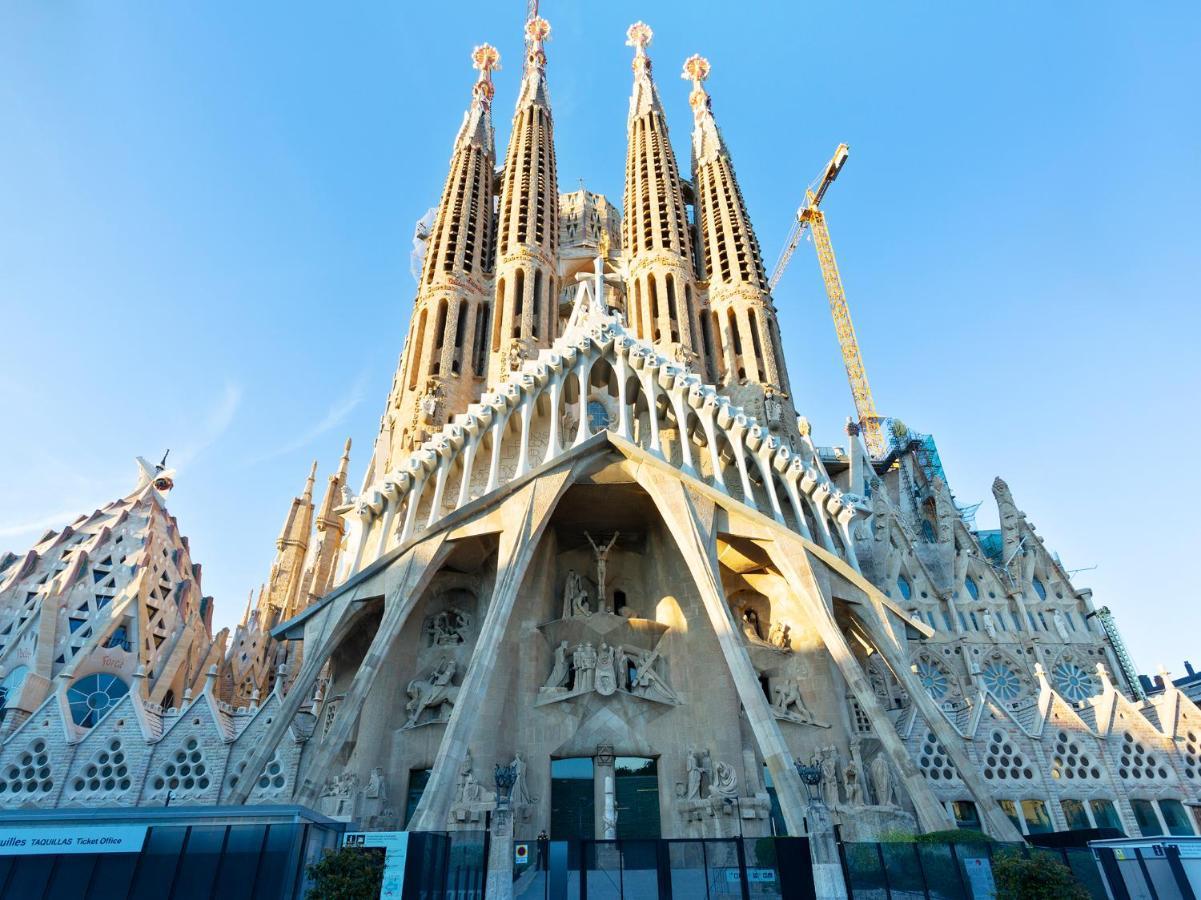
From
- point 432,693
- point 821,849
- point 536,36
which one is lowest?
point 821,849

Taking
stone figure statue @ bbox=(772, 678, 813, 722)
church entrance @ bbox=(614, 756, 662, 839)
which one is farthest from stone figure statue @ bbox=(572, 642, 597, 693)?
stone figure statue @ bbox=(772, 678, 813, 722)

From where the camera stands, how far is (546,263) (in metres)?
31.3

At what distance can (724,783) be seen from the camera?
662 inches

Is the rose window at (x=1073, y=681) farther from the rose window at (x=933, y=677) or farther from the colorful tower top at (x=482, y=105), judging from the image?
the colorful tower top at (x=482, y=105)

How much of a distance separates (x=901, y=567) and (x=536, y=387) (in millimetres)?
18670

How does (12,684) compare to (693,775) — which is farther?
(12,684)

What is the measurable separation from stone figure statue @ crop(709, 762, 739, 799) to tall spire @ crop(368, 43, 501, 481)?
47.3 feet

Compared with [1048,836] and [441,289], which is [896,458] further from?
[1048,836]

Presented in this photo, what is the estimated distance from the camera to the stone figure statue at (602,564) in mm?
20359

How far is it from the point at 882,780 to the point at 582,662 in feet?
26.3

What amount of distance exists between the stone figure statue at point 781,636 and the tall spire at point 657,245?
11745 mm

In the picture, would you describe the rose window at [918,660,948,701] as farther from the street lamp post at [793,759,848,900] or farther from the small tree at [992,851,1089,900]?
the small tree at [992,851,1089,900]

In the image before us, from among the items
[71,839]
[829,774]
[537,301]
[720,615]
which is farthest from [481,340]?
[71,839]

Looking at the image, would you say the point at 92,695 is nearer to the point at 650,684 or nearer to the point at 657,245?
the point at 650,684
